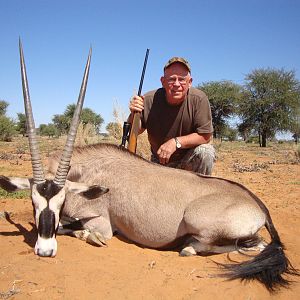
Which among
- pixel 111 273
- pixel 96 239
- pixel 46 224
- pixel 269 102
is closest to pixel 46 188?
pixel 46 224

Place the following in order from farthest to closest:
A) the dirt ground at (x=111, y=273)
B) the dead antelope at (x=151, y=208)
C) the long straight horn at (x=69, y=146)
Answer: the long straight horn at (x=69, y=146)
the dead antelope at (x=151, y=208)
the dirt ground at (x=111, y=273)

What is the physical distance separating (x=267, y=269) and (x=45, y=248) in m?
2.17

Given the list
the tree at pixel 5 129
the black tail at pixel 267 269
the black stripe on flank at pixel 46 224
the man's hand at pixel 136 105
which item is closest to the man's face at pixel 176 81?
the man's hand at pixel 136 105

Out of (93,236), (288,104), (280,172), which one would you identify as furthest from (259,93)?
(93,236)

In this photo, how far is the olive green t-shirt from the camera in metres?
5.92

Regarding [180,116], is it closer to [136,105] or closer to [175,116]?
[175,116]

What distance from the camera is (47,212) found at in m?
3.65

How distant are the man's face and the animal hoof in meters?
2.60

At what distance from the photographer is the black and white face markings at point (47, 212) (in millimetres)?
3582

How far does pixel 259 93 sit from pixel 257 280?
37.4 meters

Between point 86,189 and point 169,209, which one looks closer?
point 86,189

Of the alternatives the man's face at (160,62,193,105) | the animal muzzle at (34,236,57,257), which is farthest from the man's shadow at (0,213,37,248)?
the man's face at (160,62,193,105)

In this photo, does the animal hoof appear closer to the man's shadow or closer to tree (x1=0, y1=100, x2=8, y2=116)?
the man's shadow

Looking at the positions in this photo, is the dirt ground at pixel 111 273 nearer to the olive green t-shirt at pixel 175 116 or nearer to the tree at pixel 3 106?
the olive green t-shirt at pixel 175 116
